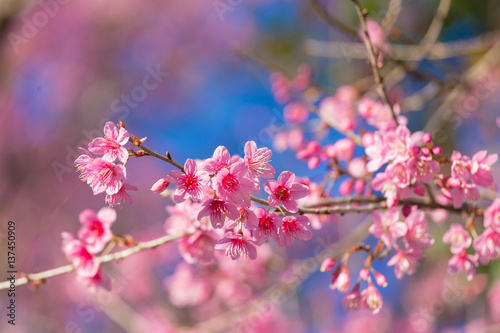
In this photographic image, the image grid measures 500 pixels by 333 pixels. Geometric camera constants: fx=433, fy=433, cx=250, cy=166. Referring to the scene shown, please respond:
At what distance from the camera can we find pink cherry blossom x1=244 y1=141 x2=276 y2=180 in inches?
36.7

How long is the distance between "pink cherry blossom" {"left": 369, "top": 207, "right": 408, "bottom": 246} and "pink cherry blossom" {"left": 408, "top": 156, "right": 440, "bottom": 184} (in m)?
0.15

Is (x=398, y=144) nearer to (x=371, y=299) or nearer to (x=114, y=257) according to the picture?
(x=371, y=299)

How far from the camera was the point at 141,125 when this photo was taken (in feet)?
14.1

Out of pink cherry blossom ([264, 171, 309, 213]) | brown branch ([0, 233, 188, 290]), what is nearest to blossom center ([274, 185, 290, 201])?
pink cherry blossom ([264, 171, 309, 213])

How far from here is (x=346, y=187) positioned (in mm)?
1390

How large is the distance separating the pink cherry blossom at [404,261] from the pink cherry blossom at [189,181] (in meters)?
0.58

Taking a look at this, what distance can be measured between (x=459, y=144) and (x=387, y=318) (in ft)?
5.07

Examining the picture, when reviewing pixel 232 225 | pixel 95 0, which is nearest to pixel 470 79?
pixel 232 225

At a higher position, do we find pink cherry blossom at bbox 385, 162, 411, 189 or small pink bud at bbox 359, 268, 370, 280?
pink cherry blossom at bbox 385, 162, 411, 189

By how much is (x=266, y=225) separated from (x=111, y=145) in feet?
1.24

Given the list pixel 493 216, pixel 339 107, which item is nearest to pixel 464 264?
pixel 493 216

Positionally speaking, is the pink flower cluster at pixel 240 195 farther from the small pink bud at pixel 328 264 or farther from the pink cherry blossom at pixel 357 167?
the pink cherry blossom at pixel 357 167

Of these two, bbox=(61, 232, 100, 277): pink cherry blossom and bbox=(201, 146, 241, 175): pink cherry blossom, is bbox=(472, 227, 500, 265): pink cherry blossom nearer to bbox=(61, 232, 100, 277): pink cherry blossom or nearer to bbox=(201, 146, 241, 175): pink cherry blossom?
bbox=(201, 146, 241, 175): pink cherry blossom

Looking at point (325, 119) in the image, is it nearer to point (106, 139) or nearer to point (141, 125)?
point (106, 139)
